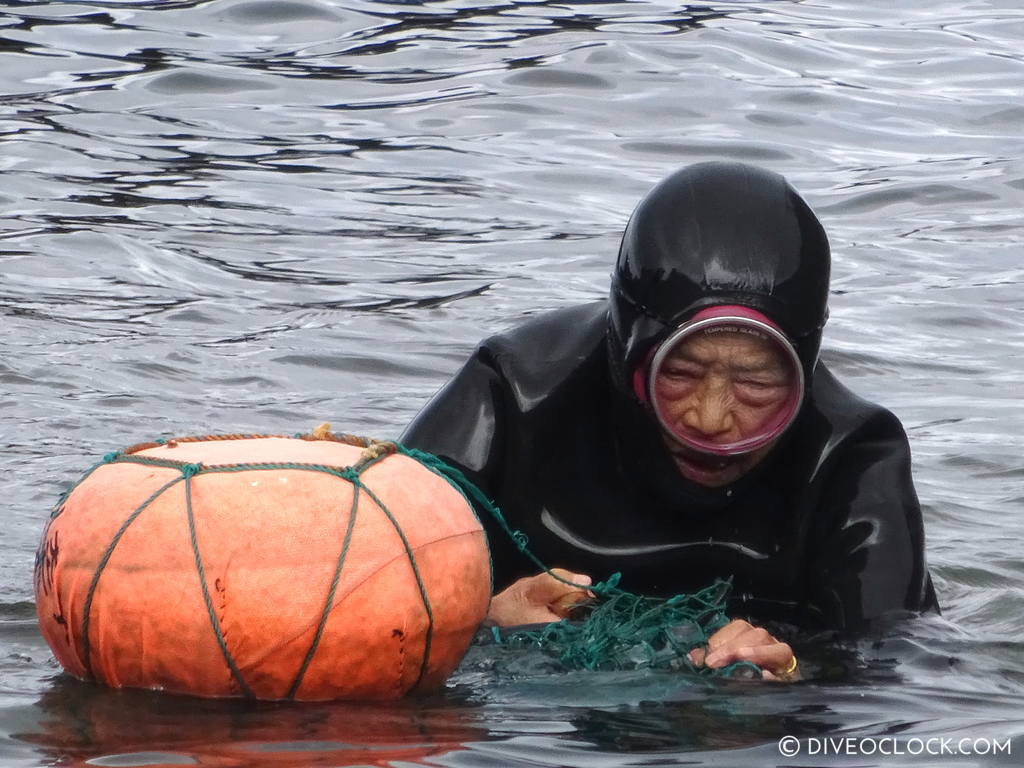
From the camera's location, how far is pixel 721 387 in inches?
194

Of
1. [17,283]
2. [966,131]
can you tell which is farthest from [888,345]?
[966,131]

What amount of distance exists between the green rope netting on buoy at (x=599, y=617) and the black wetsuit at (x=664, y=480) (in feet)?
0.34

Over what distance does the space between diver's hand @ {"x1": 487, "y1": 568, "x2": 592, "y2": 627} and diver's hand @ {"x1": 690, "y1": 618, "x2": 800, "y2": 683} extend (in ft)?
1.44

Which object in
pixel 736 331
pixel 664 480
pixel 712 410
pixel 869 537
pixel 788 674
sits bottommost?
pixel 788 674

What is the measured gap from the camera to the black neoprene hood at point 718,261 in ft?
16.3

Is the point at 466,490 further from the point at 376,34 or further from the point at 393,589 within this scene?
the point at 376,34

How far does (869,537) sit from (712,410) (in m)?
0.77

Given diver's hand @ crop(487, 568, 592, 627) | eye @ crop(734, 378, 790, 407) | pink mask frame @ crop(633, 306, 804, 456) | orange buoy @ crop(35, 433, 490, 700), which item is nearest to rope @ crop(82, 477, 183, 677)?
orange buoy @ crop(35, 433, 490, 700)

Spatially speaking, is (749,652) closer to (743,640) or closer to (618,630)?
(743,640)

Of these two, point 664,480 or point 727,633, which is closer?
point 727,633
